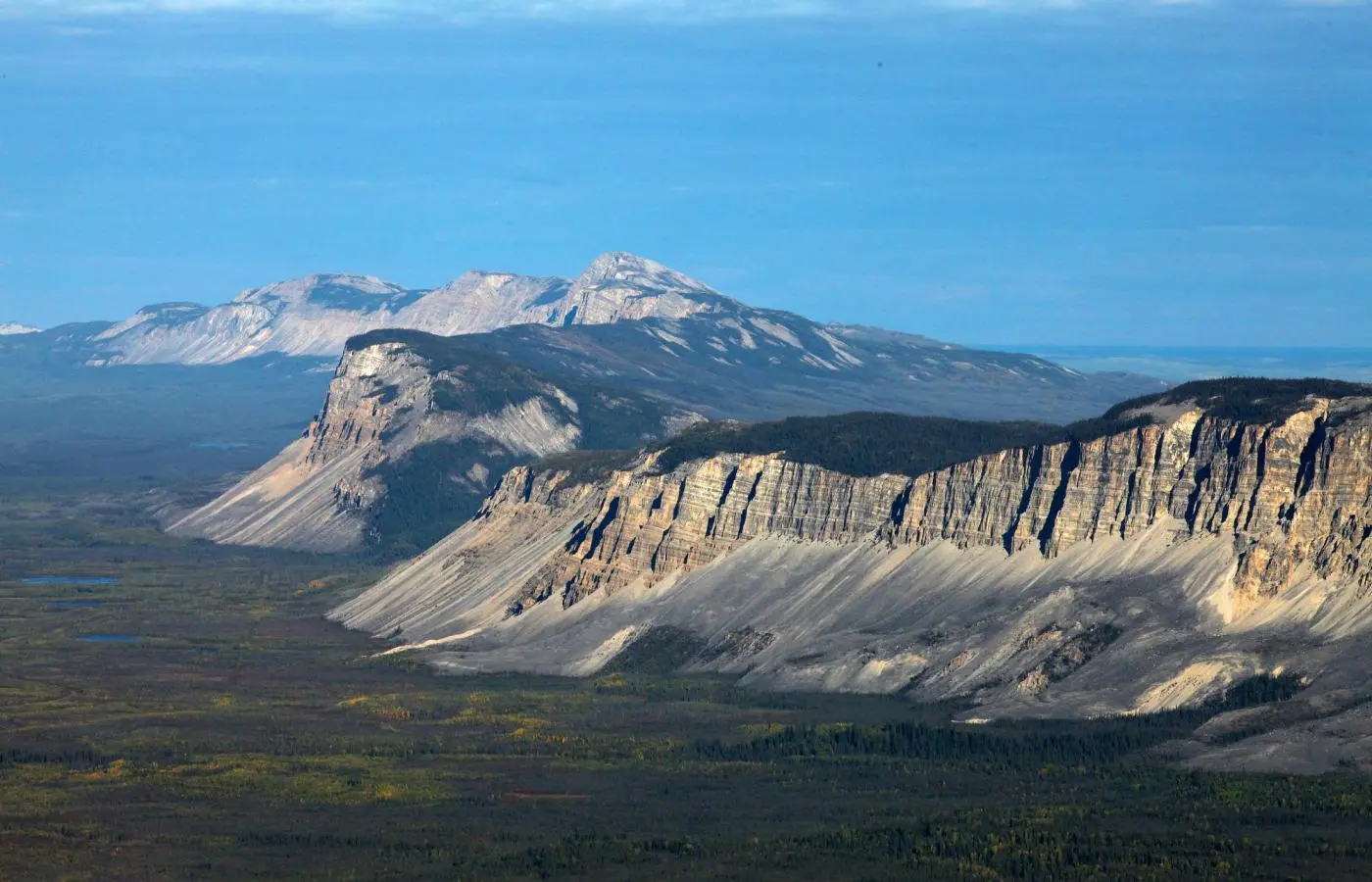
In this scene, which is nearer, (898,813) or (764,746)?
(898,813)

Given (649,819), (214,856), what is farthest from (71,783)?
(649,819)

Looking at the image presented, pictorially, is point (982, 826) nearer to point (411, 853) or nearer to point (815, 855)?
point (815, 855)

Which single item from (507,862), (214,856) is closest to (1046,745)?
(507,862)

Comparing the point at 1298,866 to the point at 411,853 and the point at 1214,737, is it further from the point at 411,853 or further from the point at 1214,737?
the point at 411,853

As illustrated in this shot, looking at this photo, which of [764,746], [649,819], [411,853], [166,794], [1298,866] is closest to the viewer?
[1298,866]

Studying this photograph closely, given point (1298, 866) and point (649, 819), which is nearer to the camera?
point (1298, 866)

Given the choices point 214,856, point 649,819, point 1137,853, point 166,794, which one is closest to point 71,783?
point 166,794

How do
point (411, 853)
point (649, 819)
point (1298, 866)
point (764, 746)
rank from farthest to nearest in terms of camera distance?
point (764, 746)
point (649, 819)
point (411, 853)
point (1298, 866)

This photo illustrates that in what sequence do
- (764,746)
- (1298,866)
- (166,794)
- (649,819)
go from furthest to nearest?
(764,746)
(166,794)
(649,819)
(1298,866)
